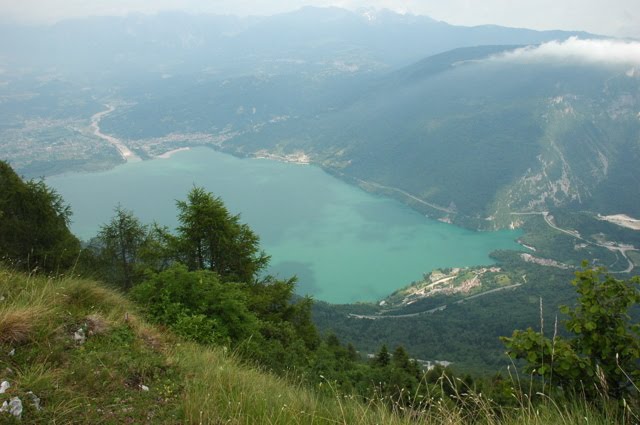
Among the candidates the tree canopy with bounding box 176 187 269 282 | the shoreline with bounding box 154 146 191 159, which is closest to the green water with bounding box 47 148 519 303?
the shoreline with bounding box 154 146 191 159

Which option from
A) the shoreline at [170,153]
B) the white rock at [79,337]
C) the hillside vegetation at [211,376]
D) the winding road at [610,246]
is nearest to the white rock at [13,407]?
the hillside vegetation at [211,376]

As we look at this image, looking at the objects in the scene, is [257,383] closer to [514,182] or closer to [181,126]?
[514,182]

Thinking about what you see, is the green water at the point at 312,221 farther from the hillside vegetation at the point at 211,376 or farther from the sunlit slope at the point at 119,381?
the sunlit slope at the point at 119,381

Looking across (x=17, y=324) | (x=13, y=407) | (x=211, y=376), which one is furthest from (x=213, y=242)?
(x=13, y=407)

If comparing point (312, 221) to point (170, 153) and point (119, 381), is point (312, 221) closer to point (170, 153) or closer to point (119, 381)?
point (170, 153)

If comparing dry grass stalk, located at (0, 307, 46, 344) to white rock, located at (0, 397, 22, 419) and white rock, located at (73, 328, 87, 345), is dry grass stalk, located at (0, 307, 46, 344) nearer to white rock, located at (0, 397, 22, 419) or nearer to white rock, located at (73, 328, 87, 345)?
white rock, located at (73, 328, 87, 345)
